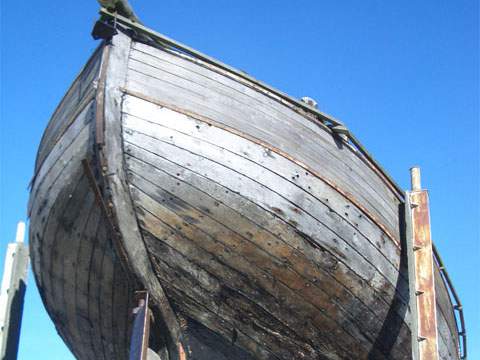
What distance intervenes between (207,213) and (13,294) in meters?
3.08

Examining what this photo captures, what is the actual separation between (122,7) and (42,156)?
1.48 m

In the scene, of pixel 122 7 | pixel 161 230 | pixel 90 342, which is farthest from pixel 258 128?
pixel 90 342

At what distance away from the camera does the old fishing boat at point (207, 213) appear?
493 centimetres

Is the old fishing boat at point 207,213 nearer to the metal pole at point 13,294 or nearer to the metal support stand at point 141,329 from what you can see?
the metal support stand at point 141,329

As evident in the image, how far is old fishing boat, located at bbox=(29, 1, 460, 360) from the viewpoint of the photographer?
16.2 ft

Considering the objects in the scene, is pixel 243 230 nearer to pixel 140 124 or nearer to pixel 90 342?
pixel 140 124

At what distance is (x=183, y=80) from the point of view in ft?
17.2

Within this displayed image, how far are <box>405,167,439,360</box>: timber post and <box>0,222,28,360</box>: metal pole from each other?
3.91m

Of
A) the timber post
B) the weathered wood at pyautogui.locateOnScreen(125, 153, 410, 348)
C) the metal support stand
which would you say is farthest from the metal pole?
the timber post

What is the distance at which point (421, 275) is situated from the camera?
578cm

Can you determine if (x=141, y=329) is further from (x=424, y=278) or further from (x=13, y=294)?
(x=13, y=294)

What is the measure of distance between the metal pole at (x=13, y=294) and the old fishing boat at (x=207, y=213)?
141 centimetres

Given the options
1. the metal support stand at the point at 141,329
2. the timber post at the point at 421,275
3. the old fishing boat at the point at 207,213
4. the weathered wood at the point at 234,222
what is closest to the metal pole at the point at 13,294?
the old fishing boat at the point at 207,213

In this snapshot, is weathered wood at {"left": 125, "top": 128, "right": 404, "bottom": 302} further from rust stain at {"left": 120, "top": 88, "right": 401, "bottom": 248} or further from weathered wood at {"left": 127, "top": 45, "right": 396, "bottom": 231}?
weathered wood at {"left": 127, "top": 45, "right": 396, "bottom": 231}
